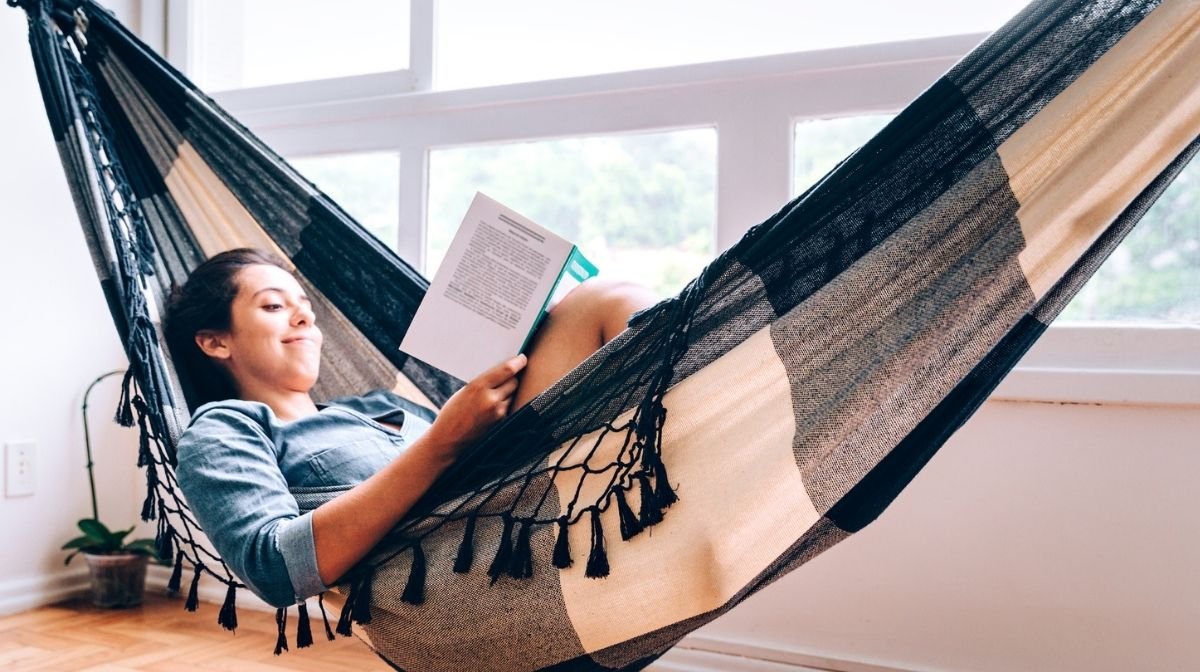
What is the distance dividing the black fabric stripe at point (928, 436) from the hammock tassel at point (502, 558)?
1.02ft

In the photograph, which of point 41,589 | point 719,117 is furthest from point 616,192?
point 41,589

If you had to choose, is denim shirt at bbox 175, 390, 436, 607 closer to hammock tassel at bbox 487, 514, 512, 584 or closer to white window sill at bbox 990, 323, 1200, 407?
hammock tassel at bbox 487, 514, 512, 584

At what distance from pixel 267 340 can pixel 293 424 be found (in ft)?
0.61

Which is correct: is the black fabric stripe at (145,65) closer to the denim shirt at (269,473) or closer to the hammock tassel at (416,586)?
the denim shirt at (269,473)

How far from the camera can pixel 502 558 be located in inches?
38.7

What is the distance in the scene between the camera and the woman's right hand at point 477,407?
3.44ft

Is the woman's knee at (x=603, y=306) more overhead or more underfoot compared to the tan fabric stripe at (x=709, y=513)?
more overhead

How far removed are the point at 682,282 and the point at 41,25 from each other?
3.55ft

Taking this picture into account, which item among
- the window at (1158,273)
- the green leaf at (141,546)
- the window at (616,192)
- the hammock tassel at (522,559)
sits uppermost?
the window at (616,192)

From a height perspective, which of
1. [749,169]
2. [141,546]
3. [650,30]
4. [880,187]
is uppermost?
[650,30]

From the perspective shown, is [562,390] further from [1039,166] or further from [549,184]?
[549,184]

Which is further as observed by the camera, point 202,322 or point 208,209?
point 208,209

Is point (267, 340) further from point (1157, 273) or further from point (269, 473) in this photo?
point (1157, 273)

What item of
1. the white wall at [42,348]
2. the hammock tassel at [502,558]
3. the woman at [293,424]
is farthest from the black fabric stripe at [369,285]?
the white wall at [42,348]
